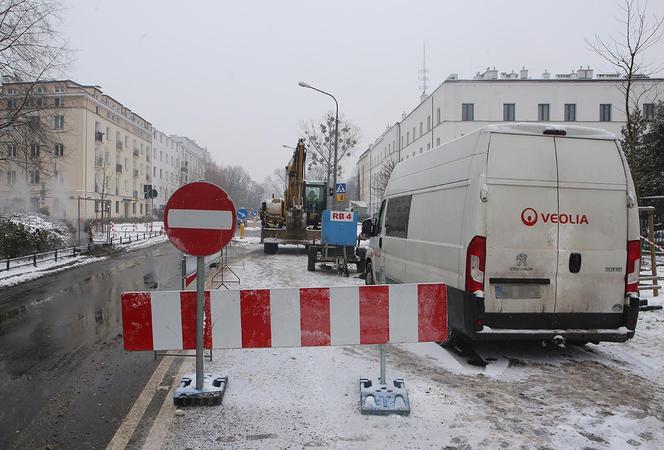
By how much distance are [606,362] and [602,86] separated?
173 ft

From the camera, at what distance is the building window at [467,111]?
50.2 m

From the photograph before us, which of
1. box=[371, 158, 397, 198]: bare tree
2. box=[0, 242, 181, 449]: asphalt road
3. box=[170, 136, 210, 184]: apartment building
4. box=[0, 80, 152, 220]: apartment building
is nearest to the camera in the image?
box=[0, 242, 181, 449]: asphalt road

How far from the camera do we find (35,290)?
39.1 ft

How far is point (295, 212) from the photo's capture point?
2262 cm

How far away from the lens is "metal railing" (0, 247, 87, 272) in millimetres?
15727

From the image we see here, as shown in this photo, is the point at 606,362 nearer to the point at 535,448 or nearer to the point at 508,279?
the point at 508,279

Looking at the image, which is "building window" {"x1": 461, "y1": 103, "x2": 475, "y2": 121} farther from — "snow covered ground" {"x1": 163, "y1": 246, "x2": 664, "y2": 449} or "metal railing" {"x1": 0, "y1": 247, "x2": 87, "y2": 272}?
"snow covered ground" {"x1": 163, "y1": 246, "x2": 664, "y2": 449}

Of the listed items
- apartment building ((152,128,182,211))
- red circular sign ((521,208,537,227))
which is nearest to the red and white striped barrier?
red circular sign ((521,208,537,227))

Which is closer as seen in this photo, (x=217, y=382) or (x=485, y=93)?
(x=217, y=382)

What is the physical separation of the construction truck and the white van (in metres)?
15.9

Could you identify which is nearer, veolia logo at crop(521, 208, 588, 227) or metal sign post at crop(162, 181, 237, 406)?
metal sign post at crop(162, 181, 237, 406)

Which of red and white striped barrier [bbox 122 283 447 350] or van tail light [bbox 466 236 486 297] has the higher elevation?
van tail light [bbox 466 236 486 297]

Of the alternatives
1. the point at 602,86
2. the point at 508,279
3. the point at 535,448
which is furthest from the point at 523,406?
the point at 602,86

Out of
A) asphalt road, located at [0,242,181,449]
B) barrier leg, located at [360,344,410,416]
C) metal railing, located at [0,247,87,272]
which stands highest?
metal railing, located at [0,247,87,272]
